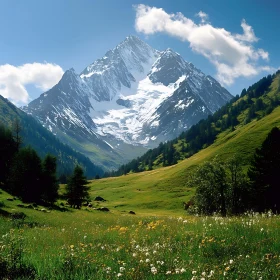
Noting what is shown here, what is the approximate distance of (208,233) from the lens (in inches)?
393

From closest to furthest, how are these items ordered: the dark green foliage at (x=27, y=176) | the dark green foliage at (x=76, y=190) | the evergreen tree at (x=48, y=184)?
1. the dark green foliage at (x=27, y=176)
2. the evergreen tree at (x=48, y=184)
3. the dark green foliage at (x=76, y=190)

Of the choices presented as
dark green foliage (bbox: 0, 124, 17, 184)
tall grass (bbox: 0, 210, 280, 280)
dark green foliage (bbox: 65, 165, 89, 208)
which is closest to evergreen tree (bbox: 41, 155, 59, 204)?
dark green foliage (bbox: 65, 165, 89, 208)

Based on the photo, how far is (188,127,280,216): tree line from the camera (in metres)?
60.4

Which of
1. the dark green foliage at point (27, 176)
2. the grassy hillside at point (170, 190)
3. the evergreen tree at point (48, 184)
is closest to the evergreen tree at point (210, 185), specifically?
the evergreen tree at point (48, 184)

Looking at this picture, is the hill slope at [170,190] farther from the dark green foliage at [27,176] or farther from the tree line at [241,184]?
the dark green foliage at [27,176]

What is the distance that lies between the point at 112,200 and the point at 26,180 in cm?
6736

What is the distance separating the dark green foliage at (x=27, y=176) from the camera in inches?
2576

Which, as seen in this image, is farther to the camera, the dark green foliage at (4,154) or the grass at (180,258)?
the dark green foliage at (4,154)

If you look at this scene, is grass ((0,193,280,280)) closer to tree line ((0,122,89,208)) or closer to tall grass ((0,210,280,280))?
tall grass ((0,210,280,280))

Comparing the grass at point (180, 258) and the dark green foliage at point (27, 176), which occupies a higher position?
the dark green foliage at point (27, 176)

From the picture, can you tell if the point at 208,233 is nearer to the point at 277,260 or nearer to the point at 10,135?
the point at 277,260

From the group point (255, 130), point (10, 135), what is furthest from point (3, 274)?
point (255, 130)

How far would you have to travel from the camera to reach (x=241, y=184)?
66688 millimetres

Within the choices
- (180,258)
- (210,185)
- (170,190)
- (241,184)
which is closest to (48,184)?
(210,185)
